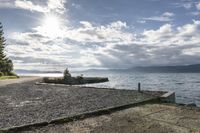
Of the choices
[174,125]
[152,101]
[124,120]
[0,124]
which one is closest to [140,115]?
[124,120]

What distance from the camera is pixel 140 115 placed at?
34.6 ft

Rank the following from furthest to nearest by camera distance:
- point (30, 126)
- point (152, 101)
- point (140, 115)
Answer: point (152, 101), point (140, 115), point (30, 126)

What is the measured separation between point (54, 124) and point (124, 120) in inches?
118

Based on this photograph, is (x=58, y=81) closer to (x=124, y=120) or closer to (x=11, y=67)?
(x=11, y=67)

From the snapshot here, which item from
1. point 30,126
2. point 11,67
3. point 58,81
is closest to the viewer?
point 30,126

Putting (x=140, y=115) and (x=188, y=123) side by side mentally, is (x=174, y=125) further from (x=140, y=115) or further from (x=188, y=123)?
(x=140, y=115)

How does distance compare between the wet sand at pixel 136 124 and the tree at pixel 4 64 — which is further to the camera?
the tree at pixel 4 64

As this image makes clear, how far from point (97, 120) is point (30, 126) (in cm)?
288

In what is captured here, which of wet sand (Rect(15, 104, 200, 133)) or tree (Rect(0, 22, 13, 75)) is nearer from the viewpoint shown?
wet sand (Rect(15, 104, 200, 133))

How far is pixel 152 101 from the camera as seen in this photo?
15266mm

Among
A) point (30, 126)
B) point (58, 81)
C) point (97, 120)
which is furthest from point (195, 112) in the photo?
point (58, 81)

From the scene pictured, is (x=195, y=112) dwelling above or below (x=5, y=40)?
below

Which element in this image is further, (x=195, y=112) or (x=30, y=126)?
(x=195, y=112)

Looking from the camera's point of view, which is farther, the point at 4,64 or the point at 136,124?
the point at 4,64
